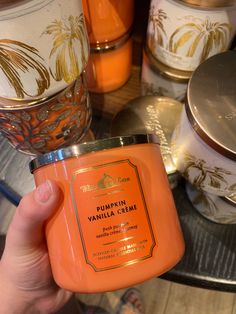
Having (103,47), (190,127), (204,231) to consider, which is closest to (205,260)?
(204,231)

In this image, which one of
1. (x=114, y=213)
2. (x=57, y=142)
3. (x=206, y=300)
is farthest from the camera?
(x=206, y=300)

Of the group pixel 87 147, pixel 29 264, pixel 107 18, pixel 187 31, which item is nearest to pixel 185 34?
pixel 187 31

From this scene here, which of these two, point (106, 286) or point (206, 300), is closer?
point (106, 286)

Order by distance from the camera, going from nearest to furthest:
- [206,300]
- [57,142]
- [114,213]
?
[114,213] < [57,142] < [206,300]

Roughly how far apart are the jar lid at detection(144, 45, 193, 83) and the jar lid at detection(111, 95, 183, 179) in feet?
0.20

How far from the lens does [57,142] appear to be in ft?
1.57

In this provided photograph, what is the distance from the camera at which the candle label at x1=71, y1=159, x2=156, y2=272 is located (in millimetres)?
311

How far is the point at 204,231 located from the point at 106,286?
26 centimetres

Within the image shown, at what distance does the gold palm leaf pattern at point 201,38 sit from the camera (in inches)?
16.3

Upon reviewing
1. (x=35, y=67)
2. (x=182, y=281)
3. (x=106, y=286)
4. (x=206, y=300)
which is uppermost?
(x=35, y=67)

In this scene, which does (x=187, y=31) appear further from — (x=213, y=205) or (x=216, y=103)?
(x=213, y=205)

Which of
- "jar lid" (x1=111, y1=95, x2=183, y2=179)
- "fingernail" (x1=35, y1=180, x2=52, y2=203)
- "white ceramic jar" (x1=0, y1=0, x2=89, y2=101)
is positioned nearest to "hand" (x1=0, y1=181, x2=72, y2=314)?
"fingernail" (x1=35, y1=180, x2=52, y2=203)

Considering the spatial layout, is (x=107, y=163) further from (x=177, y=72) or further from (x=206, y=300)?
(x=206, y=300)

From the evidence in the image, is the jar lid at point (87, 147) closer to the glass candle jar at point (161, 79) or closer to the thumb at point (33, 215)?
the thumb at point (33, 215)
